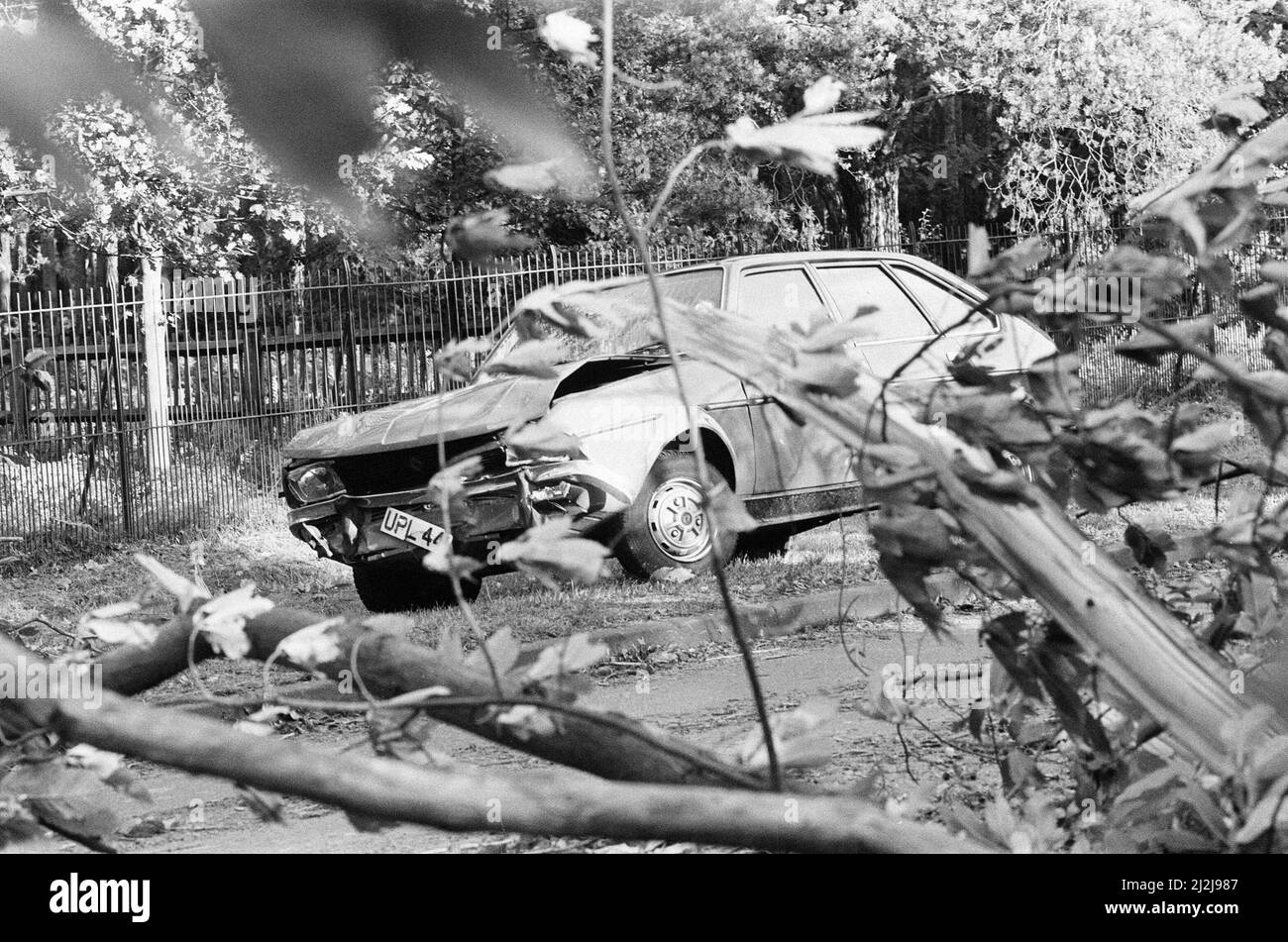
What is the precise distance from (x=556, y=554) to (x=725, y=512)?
259mm

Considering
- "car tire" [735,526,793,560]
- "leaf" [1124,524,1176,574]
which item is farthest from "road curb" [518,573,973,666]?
"leaf" [1124,524,1176,574]

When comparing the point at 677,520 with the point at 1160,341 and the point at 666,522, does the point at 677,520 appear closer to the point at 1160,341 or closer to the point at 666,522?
the point at 666,522

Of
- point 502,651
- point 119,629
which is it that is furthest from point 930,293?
point 119,629

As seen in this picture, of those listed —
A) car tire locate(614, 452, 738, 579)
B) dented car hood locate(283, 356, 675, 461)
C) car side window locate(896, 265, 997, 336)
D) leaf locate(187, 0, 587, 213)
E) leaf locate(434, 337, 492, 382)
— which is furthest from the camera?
car side window locate(896, 265, 997, 336)

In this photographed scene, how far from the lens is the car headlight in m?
7.83

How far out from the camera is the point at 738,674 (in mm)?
6438

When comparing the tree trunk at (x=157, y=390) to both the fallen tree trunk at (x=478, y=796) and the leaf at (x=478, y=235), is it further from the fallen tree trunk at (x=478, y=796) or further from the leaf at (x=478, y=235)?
the fallen tree trunk at (x=478, y=796)

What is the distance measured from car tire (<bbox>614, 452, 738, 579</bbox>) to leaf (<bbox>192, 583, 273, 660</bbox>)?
5710mm

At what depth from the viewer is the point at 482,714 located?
1.65 metres

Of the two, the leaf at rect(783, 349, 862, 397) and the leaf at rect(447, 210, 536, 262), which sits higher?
the leaf at rect(447, 210, 536, 262)

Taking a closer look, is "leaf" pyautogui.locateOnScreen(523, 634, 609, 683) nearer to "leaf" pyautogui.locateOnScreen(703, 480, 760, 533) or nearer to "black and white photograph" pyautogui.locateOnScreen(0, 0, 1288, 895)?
"black and white photograph" pyautogui.locateOnScreen(0, 0, 1288, 895)

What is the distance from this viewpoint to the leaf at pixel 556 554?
1485 mm

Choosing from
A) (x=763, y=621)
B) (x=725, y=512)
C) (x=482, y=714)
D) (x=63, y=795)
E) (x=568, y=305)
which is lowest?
(x=763, y=621)
